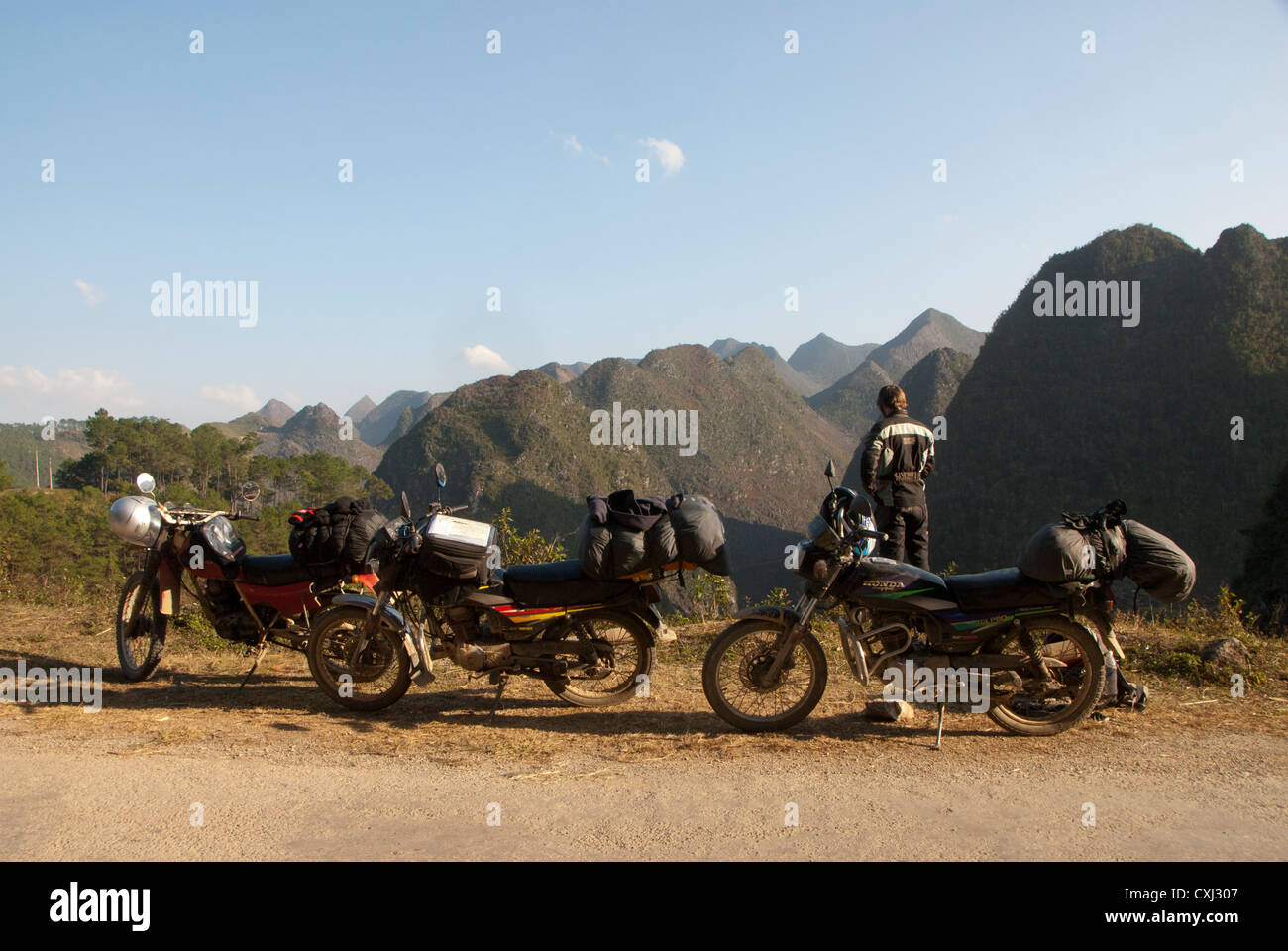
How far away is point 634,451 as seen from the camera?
130875mm

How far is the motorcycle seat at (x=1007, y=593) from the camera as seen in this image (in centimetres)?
494

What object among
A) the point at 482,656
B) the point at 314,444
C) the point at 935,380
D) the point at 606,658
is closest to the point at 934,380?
the point at 935,380

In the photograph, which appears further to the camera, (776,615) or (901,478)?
(901,478)

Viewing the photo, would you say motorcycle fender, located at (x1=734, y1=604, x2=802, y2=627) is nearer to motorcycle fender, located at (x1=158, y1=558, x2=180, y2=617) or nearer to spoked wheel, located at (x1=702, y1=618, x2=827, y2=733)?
spoked wheel, located at (x1=702, y1=618, x2=827, y2=733)

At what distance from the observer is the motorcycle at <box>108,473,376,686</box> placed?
616 centimetres

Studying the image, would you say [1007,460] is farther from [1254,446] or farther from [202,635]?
[202,635]

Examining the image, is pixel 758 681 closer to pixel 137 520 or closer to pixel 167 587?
pixel 167 587

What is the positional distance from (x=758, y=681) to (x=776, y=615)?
400 millimetres

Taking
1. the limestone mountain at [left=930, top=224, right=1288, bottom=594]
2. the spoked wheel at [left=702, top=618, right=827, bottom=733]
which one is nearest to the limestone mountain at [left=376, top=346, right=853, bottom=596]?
the limestone mountain at [left=930, top=224, right=1288, bottom=594]

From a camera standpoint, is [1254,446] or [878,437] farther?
[1254,446]

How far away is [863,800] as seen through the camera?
12.9ft

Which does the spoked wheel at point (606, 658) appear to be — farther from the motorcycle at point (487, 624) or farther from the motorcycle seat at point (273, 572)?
the motorcycle seat at point (273, 572)
